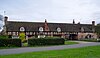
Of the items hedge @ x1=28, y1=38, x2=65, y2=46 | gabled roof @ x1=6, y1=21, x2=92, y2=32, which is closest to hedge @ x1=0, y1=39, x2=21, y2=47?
hedge @ x1=28, y1=38, x2=65, y2=46

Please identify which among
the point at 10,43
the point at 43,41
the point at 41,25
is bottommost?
the point at 10,43

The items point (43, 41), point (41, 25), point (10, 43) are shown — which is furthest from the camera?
point (41, 25)

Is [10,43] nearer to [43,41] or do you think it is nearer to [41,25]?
[43,41]

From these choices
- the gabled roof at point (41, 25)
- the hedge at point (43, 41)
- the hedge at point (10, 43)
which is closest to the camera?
the hedge at point (10, 43)

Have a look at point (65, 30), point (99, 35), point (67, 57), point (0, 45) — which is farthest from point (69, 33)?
point (67, 57)

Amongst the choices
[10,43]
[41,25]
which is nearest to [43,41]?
[10,43]

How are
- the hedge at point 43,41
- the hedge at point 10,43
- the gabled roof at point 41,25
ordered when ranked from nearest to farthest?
the hedge at point 10,43 → the hedge at point 43,41 → the gabled roof at point 41,25

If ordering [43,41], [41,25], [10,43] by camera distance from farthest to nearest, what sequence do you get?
[41,25] → [43,41] → [10,43]

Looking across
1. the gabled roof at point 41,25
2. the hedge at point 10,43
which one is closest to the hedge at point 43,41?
the hedge at point 10,43

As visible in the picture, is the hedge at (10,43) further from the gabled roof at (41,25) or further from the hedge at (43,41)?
the gabled roof at (41,25)

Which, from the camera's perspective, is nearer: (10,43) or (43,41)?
(10,43)

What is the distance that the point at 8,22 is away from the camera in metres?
71.8

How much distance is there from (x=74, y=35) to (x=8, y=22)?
93.3ft

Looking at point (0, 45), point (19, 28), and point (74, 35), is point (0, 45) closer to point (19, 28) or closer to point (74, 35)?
point (19, 28)
